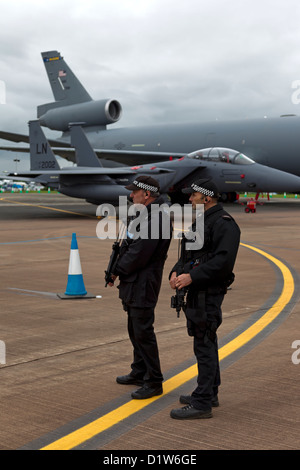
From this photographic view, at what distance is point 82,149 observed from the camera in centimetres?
2638

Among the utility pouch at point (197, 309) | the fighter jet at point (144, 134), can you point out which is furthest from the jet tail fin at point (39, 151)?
the utility pouch at point (197, 309)

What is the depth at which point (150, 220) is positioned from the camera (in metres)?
4.40

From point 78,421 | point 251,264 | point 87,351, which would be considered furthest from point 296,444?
point 251,264

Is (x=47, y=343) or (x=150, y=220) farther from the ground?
(x=150, y=220)

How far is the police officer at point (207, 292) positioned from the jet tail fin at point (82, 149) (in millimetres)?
22609

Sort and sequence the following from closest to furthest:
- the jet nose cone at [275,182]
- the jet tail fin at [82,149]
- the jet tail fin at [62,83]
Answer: the jet nose cone at [275,182]
the jet tail fin at [82,149]
the jet tail fin at [62,83]

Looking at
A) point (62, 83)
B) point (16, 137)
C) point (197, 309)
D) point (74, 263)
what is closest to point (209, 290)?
point (197, 309)

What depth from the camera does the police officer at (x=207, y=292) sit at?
12.9 ft

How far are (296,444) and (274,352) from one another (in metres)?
1.99

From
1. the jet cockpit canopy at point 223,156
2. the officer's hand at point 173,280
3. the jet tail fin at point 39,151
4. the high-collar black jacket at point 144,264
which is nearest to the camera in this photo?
the officer's hand at point 173,280

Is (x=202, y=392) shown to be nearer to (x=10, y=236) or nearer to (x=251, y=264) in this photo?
(x=251, y=264)

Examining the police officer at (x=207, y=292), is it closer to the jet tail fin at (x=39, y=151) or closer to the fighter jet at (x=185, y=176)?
the fighter jet at (x=185, y=176)

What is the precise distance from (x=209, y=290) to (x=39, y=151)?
24058mm

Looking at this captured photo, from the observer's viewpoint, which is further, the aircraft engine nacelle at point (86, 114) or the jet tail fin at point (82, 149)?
the aircraft engine nacelle at point (86, 114)
